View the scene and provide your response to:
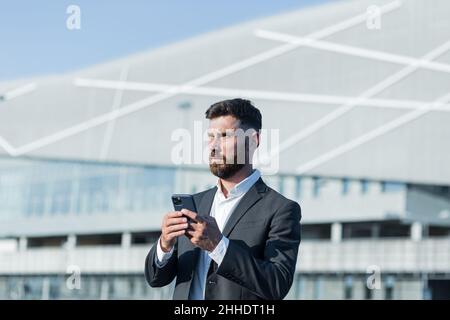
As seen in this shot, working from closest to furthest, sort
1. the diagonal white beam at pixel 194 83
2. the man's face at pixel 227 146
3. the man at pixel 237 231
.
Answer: the man at pixel 237 231, the man's face at pixel 227 146, the diagonal white beam at pixel 194 83

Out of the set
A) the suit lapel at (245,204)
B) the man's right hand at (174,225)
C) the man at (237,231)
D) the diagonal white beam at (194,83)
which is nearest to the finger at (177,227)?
the man's right hand at (174,225)

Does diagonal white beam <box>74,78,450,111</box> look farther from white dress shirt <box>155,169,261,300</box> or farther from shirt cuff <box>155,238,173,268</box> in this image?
shirt cuff <box>155,238,173,268</box>

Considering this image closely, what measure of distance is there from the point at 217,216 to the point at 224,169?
0.68 feet

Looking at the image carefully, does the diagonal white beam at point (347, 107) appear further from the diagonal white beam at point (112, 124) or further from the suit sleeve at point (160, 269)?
the suit sleeve at point (160, 269)

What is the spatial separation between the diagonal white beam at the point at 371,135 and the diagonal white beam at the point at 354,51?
1.34m

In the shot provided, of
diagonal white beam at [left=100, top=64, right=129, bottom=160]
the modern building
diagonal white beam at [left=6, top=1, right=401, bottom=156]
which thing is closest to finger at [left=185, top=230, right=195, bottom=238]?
the modern building

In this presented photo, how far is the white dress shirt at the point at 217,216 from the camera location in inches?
134

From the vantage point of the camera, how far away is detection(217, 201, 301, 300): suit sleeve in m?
3.18

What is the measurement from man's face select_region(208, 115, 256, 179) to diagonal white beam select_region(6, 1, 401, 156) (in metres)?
32.5

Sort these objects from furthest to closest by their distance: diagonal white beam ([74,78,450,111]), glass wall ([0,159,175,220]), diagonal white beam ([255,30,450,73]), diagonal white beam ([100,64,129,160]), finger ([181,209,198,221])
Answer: glass wall ([0,159,175,220]) → diagonal white beam ([100,64,129,160]) → diagonal white beam ([74,78,450,111]) → diagonal white beam ([255,30,450,73]) → finger ([181,209,198,221])

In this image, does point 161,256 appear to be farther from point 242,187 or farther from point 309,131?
point 309,131
